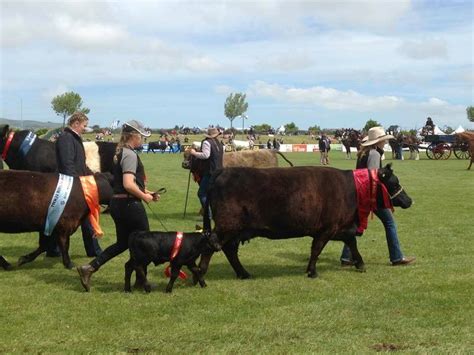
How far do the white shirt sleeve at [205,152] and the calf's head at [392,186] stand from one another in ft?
12.5

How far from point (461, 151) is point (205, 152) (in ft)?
102

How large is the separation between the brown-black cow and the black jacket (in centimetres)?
31

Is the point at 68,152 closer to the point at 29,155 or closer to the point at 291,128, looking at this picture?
the point at 29,155

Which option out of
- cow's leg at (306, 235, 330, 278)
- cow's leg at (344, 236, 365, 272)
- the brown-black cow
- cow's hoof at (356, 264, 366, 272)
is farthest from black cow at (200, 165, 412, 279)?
the brown-black cow

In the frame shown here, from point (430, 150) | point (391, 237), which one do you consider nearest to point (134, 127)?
point (391, 237)

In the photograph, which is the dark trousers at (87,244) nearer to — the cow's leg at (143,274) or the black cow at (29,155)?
the black cow at (29,155)

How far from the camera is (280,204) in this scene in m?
7.48

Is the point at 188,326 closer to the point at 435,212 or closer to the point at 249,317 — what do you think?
the point at 249,317

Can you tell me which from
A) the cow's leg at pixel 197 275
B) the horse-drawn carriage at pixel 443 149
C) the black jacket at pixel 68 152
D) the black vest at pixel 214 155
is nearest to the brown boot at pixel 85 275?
the cow's leg at pixel 197 275

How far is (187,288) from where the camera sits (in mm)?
7117

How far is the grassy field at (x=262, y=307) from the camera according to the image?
5117mm

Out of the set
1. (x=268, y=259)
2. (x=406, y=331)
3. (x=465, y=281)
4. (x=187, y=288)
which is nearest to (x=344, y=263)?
(x=268, y=259)

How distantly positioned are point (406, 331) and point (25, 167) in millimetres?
7126

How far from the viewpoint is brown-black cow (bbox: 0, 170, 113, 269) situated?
304 inches
